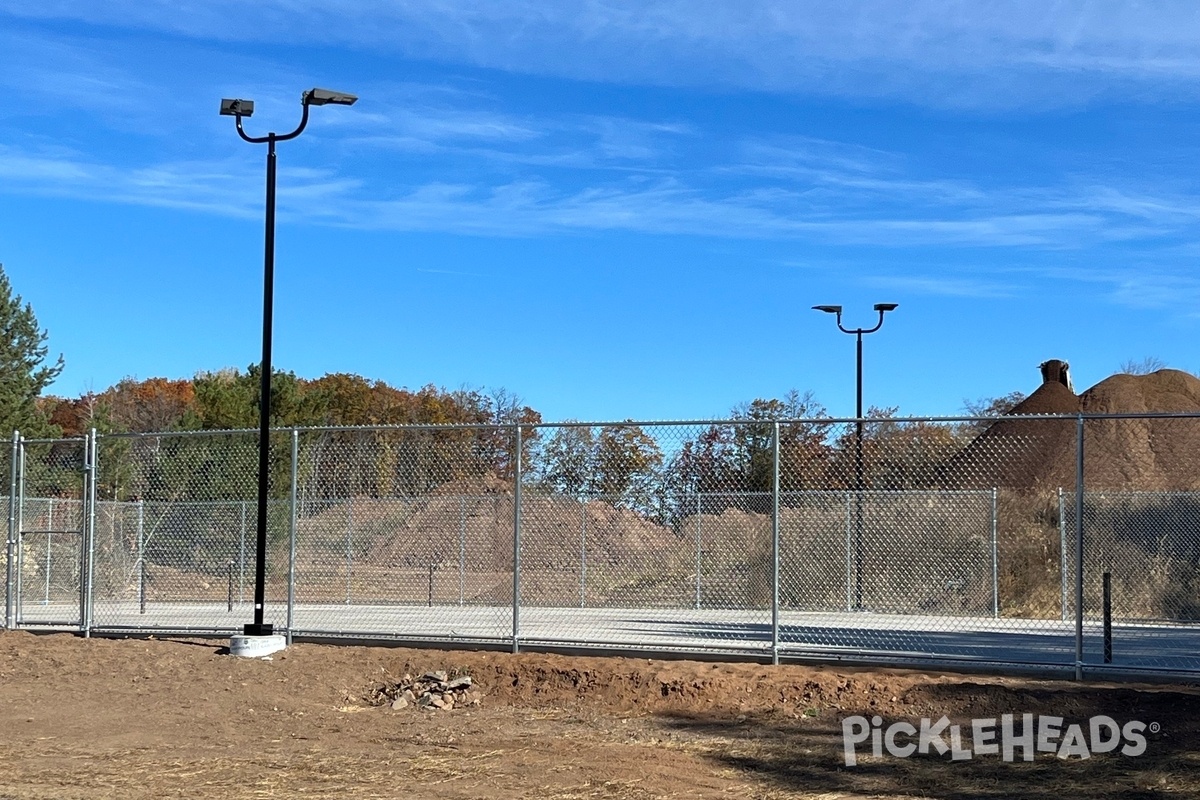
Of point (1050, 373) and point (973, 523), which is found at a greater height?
point (1050, 373)

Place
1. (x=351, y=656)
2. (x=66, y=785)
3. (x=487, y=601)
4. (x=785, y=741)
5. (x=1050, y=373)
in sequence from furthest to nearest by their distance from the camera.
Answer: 1. (x=1050, y=373)
2. (x=487, y=601)
3. (x=351, y=656)
4. (x=785, y=741)
5. (x=66, y=785)

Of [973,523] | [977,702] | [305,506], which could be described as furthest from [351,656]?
[973,523]

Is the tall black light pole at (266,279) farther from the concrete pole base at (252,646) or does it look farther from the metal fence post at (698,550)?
the metal fence post at (698,550)

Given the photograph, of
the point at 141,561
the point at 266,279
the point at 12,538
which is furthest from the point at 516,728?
the point at 141,561

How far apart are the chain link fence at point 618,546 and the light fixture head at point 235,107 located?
4.94 metres

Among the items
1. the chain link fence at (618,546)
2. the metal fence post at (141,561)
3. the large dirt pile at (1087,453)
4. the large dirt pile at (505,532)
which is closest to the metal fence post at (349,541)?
the chain link fence at (618,546)

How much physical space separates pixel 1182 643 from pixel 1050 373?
33.6 metres

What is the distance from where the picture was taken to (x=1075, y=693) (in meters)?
11.6

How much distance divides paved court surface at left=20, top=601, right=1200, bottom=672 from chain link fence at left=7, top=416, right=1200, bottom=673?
0.38 ft

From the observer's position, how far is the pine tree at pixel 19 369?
3625 centimetres

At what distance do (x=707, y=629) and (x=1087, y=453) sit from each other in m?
23.3

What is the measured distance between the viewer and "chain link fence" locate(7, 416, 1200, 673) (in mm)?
17453

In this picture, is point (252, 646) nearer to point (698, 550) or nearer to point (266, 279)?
point (266, 279)

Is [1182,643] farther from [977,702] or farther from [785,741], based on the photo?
[785,741]
